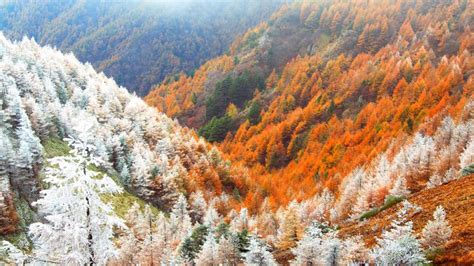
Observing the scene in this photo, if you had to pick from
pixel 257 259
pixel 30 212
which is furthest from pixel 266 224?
pixel 257 259

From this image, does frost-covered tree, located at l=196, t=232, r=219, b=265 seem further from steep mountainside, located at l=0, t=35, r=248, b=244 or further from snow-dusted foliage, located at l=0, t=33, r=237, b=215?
snow-dusted foliage, located at l=0, t=33, r=237, b=215

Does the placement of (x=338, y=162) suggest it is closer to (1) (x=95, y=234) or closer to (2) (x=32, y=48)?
(2) (x=32, y=48)

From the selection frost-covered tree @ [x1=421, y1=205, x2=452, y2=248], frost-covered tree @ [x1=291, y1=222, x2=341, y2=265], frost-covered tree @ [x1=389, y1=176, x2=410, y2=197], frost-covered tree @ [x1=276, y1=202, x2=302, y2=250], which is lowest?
frost-covered tree @ [x1=291, y1=222, x2=341, y2=265]

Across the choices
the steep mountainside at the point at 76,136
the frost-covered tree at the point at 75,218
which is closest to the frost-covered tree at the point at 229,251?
the steep mountainside at the point at 76,136

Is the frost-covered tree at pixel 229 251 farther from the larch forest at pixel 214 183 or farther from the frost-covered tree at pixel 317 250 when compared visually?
the frost-covered tree at pixel 317 250

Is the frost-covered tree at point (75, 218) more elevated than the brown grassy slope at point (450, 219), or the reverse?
the brown grassy slope at point (450, 219)

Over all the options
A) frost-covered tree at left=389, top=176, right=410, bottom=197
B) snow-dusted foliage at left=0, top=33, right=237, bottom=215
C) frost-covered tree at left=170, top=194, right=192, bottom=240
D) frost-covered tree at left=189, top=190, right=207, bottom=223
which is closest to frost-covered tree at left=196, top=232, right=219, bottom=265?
frost-covered tree at left=170, top=194, right=192, bottom=240

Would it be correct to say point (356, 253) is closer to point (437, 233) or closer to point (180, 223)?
point (437, 233)
